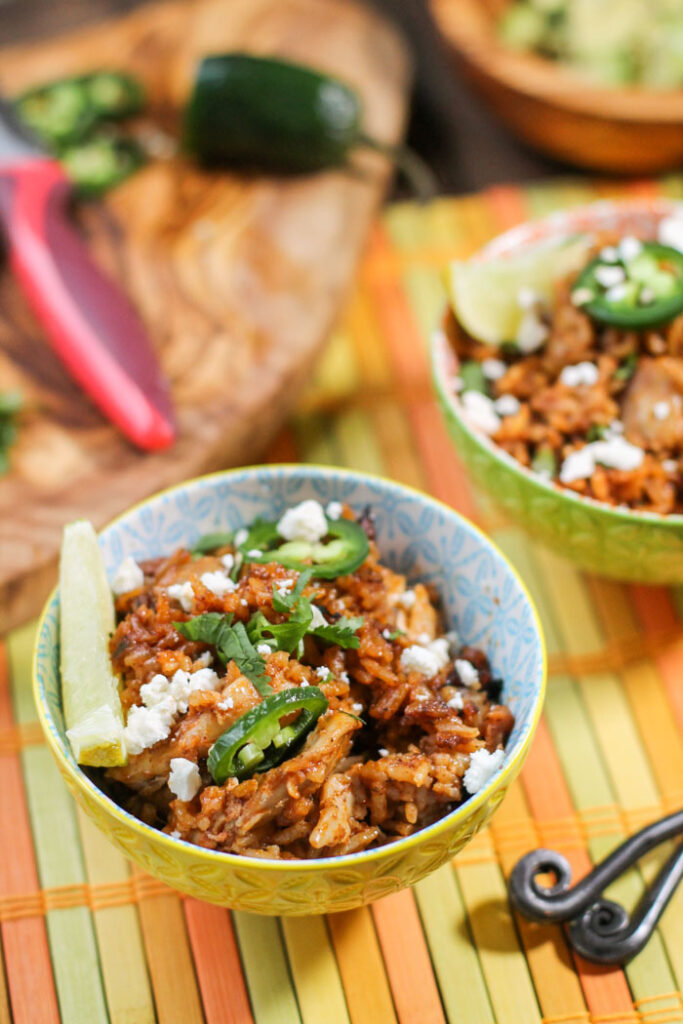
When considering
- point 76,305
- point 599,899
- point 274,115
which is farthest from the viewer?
point 274,115

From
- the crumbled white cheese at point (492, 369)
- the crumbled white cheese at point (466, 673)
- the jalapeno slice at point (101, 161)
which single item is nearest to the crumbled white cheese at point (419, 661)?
the crumbled white cheese at point (466, 673)

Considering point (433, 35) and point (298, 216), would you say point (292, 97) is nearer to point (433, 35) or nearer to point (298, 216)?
point (298, 216)

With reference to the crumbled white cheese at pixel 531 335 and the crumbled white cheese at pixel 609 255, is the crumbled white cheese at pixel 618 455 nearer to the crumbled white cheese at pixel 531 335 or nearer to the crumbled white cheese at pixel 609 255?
the crumbled white cheese at pixel 531 335

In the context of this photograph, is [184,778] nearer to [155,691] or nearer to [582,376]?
[155,691]

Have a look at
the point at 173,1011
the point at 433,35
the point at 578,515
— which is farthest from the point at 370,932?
the point at 433,35

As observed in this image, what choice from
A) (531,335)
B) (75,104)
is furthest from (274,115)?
(531,335)

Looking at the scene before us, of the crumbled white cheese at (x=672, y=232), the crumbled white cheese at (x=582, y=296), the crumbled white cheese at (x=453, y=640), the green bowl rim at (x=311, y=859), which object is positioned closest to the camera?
the green bowl rim at (x=311, y=859)

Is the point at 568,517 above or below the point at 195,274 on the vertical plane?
above
